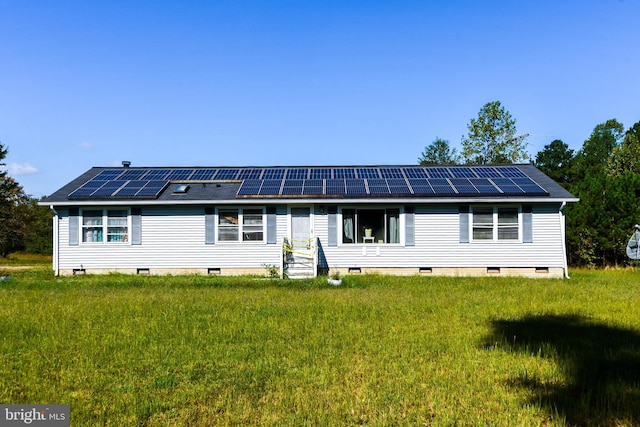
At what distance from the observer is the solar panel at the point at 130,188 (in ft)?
57.8

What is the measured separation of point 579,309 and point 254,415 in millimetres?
8247

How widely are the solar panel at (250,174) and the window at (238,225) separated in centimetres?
285

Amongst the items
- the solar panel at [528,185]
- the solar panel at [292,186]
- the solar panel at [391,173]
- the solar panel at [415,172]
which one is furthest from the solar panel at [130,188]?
the solar panel at [528,185]

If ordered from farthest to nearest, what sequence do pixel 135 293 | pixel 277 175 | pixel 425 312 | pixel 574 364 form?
pixel 277 175
pixel 135 293
pixel 425 312
pixel 574 364

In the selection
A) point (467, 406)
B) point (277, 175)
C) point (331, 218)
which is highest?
point (277, 175)

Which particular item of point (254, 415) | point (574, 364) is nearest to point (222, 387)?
point (254, 415)

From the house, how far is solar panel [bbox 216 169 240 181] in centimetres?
215

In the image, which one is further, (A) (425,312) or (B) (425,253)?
(B) (425,253)

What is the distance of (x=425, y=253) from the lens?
1769cm

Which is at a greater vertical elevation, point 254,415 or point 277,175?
point 277,175

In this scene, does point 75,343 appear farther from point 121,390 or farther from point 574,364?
point 574,364

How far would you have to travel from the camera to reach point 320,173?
817 inches

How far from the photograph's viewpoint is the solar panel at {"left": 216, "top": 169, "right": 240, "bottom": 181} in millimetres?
20547

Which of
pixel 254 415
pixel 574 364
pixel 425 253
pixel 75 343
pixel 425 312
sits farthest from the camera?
pixel 425 253
